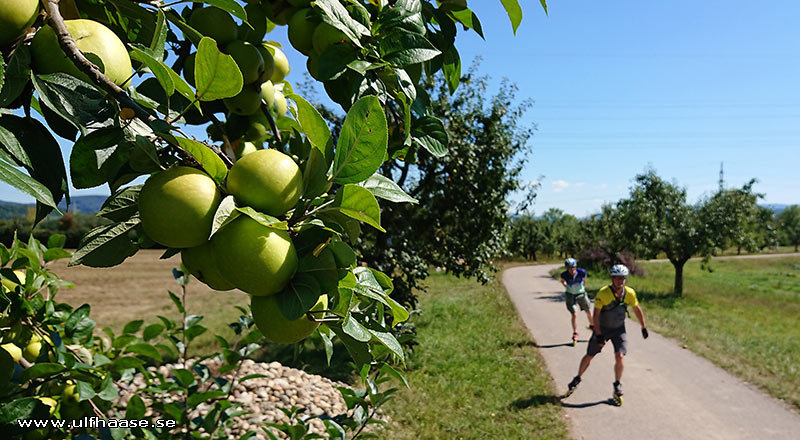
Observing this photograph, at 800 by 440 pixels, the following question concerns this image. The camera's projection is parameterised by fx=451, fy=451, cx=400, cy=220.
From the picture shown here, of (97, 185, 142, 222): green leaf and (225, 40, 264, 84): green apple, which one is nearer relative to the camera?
(97, 185, 142, 222): green leaf

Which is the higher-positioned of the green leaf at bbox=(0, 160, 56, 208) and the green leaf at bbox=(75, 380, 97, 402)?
the green leaf at bbox=(0, 160, 56, 208)

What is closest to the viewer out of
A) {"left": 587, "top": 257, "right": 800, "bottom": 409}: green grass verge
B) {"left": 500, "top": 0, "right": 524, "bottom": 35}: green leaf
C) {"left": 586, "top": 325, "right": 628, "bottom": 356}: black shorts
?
{"left": 500, "top": 0, "right": 524, "bottom": 35}: green leaf

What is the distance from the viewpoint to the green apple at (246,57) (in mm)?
932

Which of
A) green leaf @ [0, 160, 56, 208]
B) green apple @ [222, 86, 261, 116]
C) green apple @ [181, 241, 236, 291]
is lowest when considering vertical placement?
green apple @ [181, 241, 236, 291]

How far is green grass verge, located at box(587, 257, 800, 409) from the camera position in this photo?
7.07 metres

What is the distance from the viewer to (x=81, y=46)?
0.62 meters

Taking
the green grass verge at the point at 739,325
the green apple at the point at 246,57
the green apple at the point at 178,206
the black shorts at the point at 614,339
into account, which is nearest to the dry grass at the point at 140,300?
the black shorts at the point at 614,339

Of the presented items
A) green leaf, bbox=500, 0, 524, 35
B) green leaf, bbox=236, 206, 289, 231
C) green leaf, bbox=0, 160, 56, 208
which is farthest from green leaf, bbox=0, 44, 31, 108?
green leaf, bbox=500, 0, 524, 35

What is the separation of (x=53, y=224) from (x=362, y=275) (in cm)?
3639

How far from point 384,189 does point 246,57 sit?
17.1 inches

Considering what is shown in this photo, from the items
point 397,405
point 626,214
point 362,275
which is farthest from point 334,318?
point 626,214

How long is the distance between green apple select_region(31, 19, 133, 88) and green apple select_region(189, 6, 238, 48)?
0.28m

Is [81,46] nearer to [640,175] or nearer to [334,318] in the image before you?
[334,318]

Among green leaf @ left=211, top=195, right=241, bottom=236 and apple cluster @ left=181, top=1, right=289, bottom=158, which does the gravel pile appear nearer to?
apple cluster @ left=181, top=1, right=289, bottom=158
